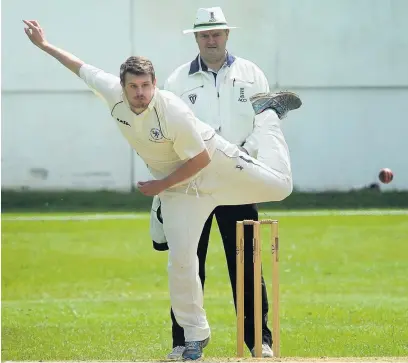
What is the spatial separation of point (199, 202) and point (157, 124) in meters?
0.40

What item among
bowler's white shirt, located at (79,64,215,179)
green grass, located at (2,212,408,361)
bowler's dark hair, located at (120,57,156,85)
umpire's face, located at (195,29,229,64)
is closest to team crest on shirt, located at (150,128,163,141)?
bowler's white shirt, located at (79,64,215,179)

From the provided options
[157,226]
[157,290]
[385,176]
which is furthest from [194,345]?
[385,176]

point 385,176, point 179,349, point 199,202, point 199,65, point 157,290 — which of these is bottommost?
point 385,176

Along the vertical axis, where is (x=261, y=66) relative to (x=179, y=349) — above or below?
above

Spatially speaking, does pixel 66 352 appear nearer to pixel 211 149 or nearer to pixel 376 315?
pixel 211 149

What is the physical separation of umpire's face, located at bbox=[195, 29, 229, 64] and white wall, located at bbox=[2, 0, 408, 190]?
1203 cm

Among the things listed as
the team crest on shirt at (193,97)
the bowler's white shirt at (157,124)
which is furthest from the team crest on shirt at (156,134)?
the team crest on shirt at (193,97)

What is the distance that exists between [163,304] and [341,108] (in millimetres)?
10445

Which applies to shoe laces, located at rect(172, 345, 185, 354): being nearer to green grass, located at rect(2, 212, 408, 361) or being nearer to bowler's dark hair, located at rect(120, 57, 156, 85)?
green grass, located at rect(2, 212, 408, 361)

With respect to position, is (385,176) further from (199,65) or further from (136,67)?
(136,67)

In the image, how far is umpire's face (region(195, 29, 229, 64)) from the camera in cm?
507

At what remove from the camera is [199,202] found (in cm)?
461

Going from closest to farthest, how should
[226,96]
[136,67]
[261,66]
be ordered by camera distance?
[136,67]
[226,96]
[261,66]

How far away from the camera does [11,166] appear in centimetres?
1706
